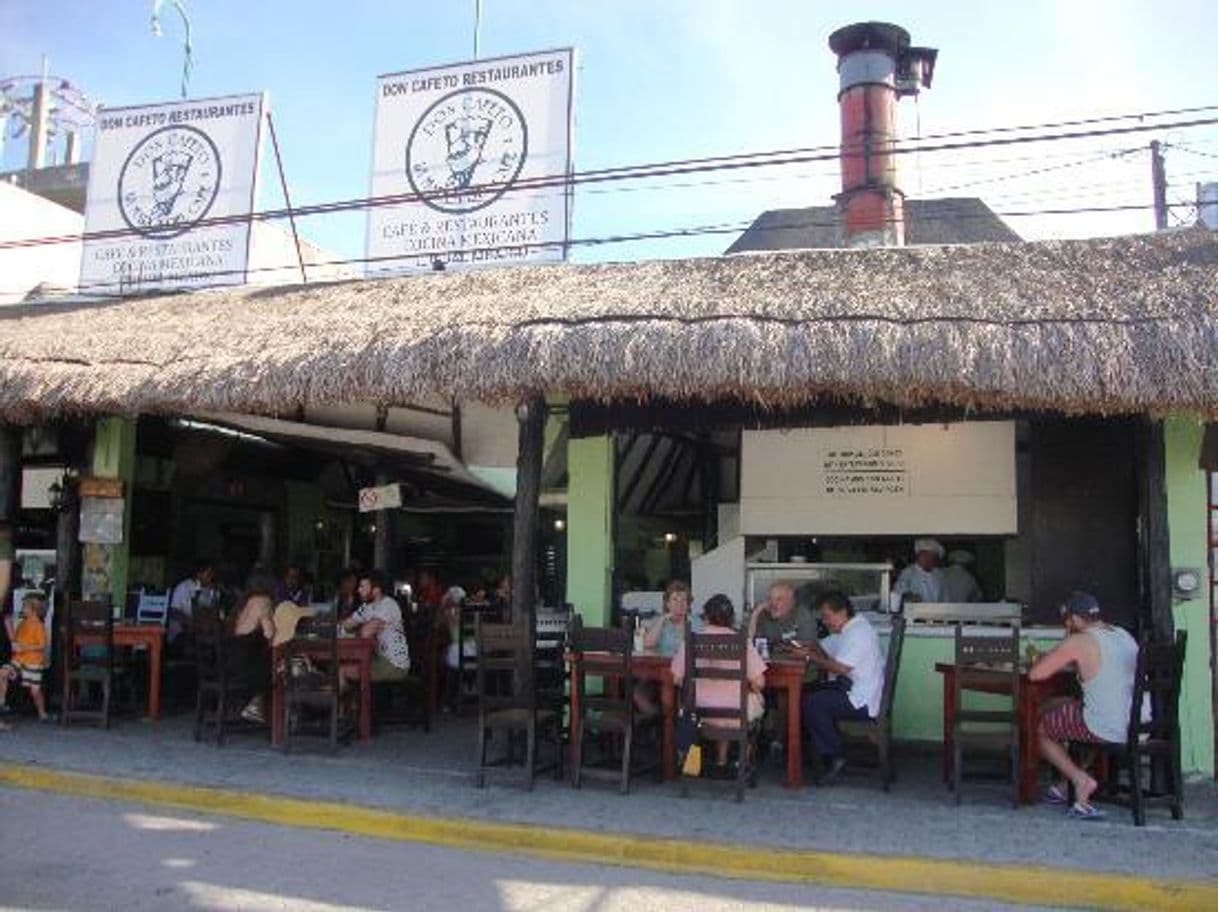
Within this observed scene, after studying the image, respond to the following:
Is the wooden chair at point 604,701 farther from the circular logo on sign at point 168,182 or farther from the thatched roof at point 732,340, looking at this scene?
the circular logo on sign at point 168,182

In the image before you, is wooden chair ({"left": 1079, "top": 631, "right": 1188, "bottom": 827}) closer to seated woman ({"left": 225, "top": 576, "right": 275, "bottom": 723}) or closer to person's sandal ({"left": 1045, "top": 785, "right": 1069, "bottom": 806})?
person's sandal ({"left": 1045, "top": 785, "right": 1069, "bottom": 806})

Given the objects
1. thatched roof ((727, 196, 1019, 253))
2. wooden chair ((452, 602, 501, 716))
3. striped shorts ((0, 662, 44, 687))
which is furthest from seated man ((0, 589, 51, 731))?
thatched roof ((727, 196, 1019, 253))

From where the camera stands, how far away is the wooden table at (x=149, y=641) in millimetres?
9562

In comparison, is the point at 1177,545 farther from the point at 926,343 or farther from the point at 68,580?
the point at 68,580

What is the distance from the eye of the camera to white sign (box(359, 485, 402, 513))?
12438 mm

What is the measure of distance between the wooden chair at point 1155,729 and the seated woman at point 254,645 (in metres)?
5.96

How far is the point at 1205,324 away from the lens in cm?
705

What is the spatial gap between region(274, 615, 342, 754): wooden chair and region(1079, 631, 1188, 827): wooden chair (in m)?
5.07

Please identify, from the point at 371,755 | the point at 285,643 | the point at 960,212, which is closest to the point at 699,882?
the point at 371,755

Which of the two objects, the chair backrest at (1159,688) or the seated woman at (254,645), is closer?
the chair backrest at (1159,688)

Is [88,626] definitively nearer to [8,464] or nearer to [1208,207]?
[8,464]

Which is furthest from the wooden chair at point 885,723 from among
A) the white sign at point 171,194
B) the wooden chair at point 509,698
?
the white sign at point 171,194

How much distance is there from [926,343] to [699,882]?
11.6 ft

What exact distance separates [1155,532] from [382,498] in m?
7.91
